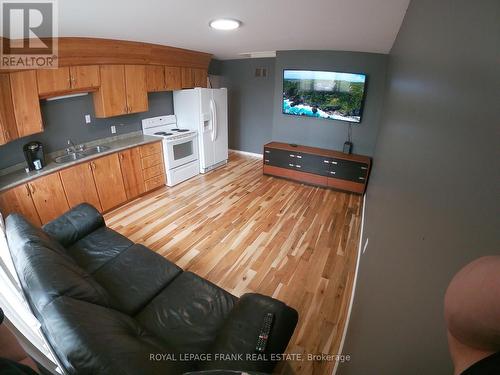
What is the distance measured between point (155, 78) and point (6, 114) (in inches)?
84.6

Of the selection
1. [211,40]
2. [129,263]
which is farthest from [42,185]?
[211,40]


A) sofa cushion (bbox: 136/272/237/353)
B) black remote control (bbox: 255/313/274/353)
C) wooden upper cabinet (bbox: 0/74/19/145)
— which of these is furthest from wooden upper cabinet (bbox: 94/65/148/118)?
black remote control (bbox: 255/313/274/353)

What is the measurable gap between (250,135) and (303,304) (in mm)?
4427

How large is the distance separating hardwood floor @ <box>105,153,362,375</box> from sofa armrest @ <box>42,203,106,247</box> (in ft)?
2.40

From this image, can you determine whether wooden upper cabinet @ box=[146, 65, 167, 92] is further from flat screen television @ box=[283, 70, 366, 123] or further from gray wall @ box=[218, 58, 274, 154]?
flat screen television @ box=[283, 70, 366, 123]

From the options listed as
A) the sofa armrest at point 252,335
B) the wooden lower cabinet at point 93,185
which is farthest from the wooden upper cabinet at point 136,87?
the sofa armrest at point 252,335

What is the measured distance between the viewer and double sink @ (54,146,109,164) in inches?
126

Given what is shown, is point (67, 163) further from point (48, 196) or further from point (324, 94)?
point (324, 94)

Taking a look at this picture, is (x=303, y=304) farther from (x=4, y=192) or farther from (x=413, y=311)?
(x=4, y=192)

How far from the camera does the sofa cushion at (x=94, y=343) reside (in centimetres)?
90

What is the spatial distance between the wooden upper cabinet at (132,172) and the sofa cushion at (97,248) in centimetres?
154

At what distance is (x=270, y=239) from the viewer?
2906 millimetres

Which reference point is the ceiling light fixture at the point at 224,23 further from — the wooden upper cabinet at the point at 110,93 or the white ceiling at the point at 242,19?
the wooden upper cabinet at the point at 110,93

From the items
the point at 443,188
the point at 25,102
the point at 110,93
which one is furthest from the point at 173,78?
the point at 443,188
